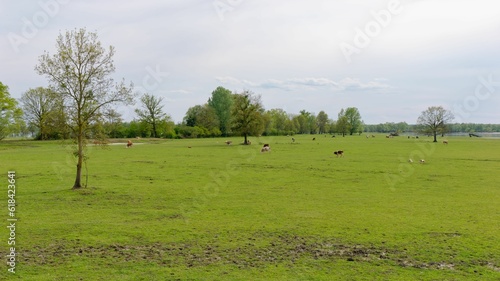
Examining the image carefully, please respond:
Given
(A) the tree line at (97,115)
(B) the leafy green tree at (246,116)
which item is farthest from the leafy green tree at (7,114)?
(B) the leafy green tree at (246,116)

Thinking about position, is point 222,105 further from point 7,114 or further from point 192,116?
point 7,114

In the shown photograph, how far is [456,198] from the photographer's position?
66.5 ft

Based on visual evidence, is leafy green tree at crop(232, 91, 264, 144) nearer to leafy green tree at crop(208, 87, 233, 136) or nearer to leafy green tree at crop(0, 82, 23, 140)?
leafy green tree at crop(0, 82, 23, 140)

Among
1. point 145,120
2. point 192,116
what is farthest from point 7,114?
point 192,116

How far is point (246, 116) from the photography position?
77.2 m

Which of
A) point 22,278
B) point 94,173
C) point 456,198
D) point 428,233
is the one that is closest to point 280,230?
point 428,233

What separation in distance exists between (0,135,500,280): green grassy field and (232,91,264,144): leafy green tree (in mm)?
50512

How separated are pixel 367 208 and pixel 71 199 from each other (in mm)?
15047

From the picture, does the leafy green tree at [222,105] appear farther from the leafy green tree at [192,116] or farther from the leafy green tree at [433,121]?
the leafy green tree at [433,121]

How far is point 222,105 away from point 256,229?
13628 centimetres

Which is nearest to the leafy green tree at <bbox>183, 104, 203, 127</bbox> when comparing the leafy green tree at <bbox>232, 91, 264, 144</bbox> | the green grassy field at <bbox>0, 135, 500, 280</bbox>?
the leafy green tree at <bbox>232, 91, 264, 144</bbox>

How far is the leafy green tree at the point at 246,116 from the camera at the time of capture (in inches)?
3031

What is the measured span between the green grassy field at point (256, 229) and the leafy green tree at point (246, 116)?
166 ft

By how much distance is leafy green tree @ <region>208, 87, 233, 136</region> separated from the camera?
145 m
